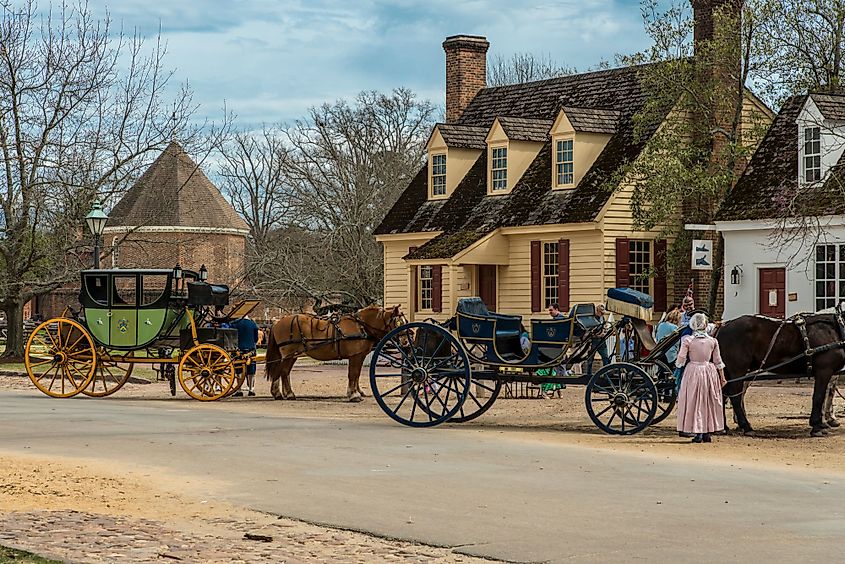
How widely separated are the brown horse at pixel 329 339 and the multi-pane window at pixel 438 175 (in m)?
15.3

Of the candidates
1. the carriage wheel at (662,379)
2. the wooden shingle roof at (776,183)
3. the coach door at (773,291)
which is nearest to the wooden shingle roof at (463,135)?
the wooden shingle roof at (776,183)

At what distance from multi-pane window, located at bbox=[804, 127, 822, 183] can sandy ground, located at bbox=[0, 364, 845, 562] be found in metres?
8.15

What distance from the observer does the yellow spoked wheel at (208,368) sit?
24.9 meters

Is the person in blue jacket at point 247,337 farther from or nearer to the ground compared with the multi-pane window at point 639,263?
nearer to the ground

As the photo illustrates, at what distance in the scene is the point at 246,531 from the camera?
10.5m

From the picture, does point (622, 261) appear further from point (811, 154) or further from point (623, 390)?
point (623, 390)

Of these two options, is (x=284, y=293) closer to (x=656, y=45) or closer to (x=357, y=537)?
(x=656, y=45)

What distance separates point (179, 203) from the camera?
66.3m

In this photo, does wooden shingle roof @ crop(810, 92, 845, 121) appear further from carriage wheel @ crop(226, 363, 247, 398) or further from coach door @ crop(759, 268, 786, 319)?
carriage wheel @ crop(226, 363, 247, 398)

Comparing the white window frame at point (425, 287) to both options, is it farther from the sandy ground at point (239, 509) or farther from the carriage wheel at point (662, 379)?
the carriage wheel at point (662, 379)

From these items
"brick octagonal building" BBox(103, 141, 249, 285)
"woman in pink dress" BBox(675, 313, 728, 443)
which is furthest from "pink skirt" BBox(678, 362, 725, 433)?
"brick octagonal building" BBox(103, 141, 249, 285)

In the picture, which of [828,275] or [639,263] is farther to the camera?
[639,263]

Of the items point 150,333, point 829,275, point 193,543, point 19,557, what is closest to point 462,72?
point 829,275

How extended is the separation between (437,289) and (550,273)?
4.02 meters
